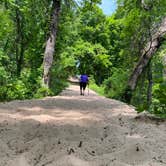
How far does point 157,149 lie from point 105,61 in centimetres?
5031

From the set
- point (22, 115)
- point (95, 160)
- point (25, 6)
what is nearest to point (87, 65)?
point (25, 6)

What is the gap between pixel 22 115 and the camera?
8.03 m

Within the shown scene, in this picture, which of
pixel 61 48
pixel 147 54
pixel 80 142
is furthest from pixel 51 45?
pixel 80 142

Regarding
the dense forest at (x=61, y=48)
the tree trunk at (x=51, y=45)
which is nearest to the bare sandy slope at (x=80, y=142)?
the dense forest at (x=61, y=48)

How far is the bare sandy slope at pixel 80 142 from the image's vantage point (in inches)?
178

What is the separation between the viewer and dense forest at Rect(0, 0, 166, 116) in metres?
16.8

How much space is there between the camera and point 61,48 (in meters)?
28.5

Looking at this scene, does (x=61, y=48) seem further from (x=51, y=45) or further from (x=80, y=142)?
(x=80, y=142)

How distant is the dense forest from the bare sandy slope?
5.55 feet

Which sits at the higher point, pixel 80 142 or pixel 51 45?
pixel 51 45

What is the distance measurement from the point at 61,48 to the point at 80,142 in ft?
77.2

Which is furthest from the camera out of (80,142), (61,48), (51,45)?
(61,48)

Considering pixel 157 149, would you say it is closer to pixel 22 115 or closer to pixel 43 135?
pixel 43 135

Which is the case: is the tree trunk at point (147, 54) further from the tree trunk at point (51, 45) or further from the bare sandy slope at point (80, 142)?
the bare sandy slope at point (80, 142)
